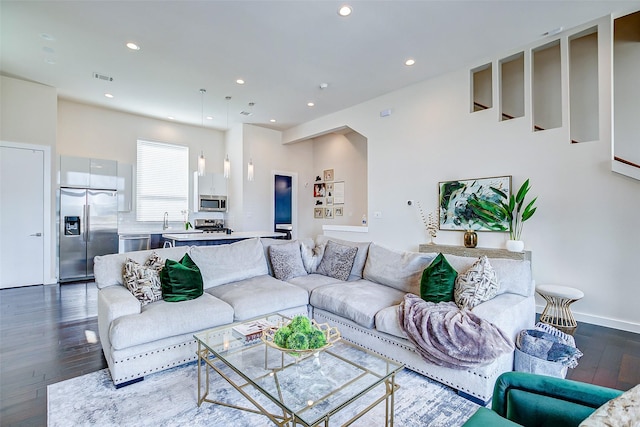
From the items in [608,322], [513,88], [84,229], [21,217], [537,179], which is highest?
[513,88]

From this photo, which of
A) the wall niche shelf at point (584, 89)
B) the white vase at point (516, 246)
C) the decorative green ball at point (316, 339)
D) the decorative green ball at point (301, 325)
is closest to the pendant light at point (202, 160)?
the decorative green ball at point (301, 325)

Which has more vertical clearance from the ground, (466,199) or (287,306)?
(466,199)

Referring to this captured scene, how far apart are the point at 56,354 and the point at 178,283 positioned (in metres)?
1.23

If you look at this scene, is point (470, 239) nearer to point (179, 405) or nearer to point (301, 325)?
point (301, 325)

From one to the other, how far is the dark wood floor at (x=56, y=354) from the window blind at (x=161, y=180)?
3074mm

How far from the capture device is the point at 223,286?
10.5ft

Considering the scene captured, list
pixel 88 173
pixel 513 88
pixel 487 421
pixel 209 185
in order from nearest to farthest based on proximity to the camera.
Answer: pixel 487 421
pixel 513 88
pixel 88 173
pixel 209 185

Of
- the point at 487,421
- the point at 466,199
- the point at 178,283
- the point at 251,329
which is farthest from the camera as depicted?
the point at 466,199

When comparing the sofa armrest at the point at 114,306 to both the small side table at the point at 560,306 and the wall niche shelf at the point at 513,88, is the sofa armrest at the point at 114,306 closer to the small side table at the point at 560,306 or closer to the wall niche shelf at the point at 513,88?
the small side table at the point at 560,306

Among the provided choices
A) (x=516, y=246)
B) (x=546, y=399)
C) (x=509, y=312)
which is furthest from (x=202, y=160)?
(x=546, y=399)

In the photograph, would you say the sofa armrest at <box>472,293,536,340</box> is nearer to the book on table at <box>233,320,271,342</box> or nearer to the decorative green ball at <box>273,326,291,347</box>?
the decorative green ball at <box>273,326,291,347</box>

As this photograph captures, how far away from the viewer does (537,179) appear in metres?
3.89

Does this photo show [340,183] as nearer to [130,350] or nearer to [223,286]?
[223,286]

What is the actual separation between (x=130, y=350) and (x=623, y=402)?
2619mm
